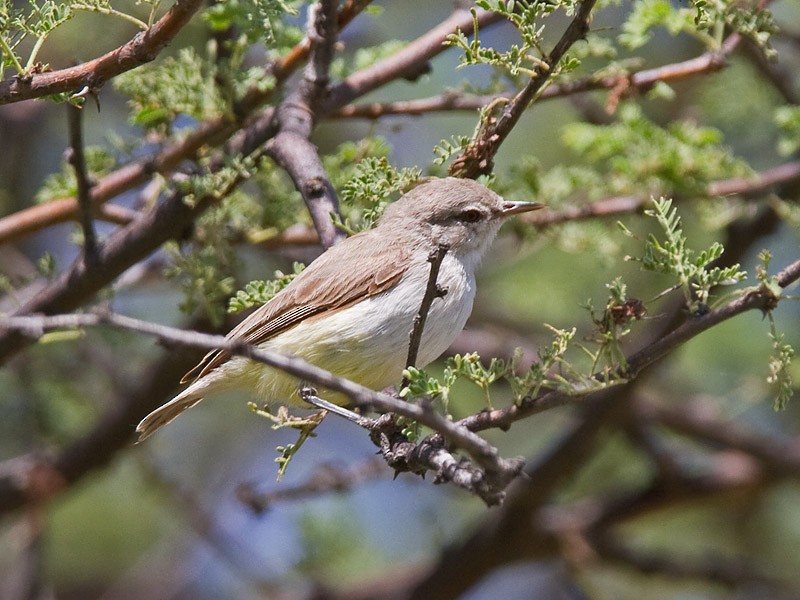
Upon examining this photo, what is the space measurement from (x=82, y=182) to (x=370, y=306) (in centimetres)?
112

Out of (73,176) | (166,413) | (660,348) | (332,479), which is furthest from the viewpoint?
(332,479)

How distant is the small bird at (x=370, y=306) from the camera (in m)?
3.44

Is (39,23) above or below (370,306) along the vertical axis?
above

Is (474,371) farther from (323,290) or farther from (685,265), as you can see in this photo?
(323,290)

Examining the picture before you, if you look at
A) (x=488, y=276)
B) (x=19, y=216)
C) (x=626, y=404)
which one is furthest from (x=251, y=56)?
(x=626, y=404)

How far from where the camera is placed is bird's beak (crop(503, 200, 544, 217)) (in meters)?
3.80

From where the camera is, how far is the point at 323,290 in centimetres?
364

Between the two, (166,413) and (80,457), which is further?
(80,457)

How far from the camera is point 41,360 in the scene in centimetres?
569

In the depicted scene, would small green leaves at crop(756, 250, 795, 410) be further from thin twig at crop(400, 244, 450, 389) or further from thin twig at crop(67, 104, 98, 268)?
thin twig at crop(67, 104, 98, 268)

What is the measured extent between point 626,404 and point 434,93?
3.01 metres

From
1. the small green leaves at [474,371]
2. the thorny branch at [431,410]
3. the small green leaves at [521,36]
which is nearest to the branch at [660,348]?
the thorny branch at [431,410]

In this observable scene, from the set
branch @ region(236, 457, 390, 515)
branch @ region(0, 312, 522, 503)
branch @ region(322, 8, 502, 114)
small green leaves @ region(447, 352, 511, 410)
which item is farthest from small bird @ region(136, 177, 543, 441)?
branch @ region(0, 312, 522, 503)

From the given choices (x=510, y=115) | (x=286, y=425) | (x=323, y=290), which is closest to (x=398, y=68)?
(x=323, y=290)
